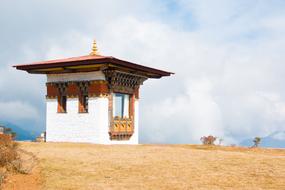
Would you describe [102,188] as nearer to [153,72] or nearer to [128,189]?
[128,189]

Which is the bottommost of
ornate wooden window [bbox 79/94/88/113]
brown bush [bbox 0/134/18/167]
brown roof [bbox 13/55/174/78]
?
brown bush [bbox 0/134/18/167]

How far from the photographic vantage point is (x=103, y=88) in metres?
28.2

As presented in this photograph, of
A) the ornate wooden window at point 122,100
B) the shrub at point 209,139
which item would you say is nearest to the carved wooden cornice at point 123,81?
the ornate wooden window at point 122,100

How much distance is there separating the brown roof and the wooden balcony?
11.5ft

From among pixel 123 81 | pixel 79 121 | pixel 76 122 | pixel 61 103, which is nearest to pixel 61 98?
pixel 61 103

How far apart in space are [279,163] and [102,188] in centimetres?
833

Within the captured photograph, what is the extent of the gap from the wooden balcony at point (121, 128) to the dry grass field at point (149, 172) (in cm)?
890

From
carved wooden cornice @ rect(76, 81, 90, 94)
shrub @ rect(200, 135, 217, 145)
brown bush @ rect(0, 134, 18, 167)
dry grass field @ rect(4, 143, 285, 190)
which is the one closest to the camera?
dry grass field @ rect(4, 143, 285, 190)

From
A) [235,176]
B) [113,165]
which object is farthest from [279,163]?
[113,165]

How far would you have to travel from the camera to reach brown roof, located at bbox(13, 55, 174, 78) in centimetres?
2659

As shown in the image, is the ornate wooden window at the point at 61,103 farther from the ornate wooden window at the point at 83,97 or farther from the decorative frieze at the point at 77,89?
the ornate wooden window at the point at 83,97

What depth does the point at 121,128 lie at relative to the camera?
29531 mm

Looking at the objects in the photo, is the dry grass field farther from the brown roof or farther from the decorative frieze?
the decorative frieze

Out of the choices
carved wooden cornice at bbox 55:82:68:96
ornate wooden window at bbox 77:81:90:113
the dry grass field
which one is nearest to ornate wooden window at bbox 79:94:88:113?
ornate wooden window at bbox 77:81:90:113
